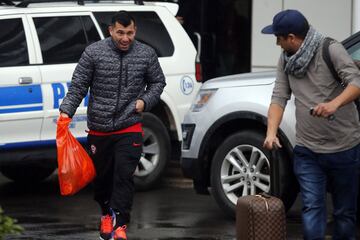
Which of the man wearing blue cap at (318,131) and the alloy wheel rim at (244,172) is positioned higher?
the man wearing blue cap at (318,131)

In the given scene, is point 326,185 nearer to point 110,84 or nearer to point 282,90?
point 282,90

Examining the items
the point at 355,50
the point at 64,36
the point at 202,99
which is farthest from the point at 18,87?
the point at 355,50

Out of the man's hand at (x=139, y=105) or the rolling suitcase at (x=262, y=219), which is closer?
the rolling suitcase at (x=262, y=219)

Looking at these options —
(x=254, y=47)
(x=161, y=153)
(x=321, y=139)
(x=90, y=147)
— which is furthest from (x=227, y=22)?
(x=321, y=139)

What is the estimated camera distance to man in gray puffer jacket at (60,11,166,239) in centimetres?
807

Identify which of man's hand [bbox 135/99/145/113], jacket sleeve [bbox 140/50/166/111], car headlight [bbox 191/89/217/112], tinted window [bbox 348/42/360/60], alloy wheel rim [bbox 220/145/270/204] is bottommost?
alloy wheel rim [bbox 220/145/270/204]

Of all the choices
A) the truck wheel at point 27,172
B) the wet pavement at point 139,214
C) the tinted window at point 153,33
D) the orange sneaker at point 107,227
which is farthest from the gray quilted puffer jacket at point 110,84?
the truck wheel at point 27,172

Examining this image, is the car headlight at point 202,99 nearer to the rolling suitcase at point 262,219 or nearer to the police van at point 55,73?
the police van at point 55,73

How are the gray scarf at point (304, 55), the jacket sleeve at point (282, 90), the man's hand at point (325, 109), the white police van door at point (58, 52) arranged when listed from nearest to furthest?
1. the man's hand at point (325, 109)
2. the gray scarf at point (304, 55)
3. the jacket sleeve at point (282, 90)
4. the white police van door at point (58, 52)

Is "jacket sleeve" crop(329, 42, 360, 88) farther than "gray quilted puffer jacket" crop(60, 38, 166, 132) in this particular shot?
No

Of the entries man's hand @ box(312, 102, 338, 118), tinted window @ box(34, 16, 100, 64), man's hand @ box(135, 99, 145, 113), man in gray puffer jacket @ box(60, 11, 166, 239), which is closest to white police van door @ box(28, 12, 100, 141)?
tinted window @ box(34, 16, 100, 64)

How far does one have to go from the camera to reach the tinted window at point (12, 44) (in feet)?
34.9

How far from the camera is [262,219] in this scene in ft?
22.8

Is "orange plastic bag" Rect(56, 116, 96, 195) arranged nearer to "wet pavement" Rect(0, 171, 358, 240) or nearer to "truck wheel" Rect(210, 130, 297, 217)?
"wet pavement" Rect(0, 171, 358, 240)
